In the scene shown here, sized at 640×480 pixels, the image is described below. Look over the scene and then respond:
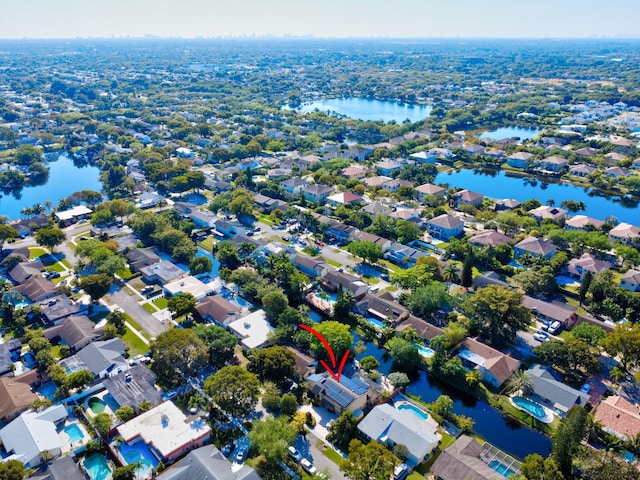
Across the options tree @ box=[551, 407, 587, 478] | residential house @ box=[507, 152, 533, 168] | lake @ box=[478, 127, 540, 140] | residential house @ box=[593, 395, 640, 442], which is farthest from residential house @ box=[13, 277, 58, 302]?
lake @ box=[478, 127, 540, 140]

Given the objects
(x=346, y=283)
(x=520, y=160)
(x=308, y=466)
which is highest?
(x=520, y=160)

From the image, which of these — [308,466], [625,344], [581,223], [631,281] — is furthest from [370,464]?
[581,223]

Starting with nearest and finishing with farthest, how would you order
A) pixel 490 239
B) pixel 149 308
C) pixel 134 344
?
pixel 134 344, pixel 149 308, pixel 490 239

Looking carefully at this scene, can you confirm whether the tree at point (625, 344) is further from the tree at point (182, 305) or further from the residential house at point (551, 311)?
the tree at point (182, 305)

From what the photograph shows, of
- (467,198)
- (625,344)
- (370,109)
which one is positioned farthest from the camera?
(370,109)

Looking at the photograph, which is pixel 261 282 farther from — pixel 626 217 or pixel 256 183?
pixel 626 217

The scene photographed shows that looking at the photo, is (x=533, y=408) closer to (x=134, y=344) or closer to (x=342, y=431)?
(x=342, y=431)
